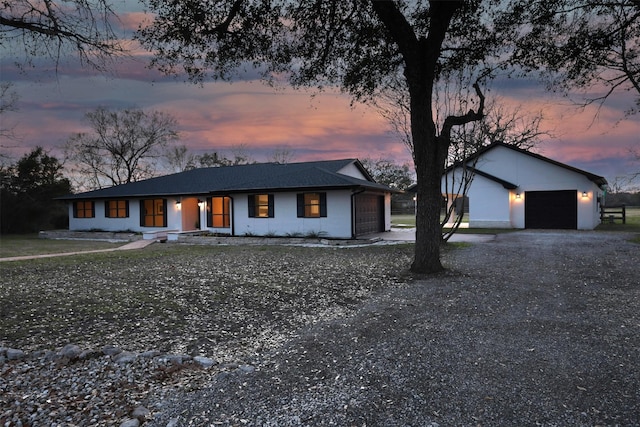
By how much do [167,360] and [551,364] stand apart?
3.62 m

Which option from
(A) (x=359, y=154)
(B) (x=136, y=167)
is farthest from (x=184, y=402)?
(A) (x=359, y=154)

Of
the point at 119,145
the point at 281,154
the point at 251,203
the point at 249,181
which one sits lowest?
the point at 251,203

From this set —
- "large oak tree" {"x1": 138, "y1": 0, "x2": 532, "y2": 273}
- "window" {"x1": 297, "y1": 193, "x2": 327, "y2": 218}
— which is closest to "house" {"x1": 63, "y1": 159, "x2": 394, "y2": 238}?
"window" {"x1": 297, "y1": 193, "x2": 327, "y2": 218}

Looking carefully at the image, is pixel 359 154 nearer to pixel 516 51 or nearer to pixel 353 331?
pixel 516 51

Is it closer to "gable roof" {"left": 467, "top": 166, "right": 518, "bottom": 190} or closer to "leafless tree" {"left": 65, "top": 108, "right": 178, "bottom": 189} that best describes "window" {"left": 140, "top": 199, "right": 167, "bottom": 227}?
"leafless tree" {"left": 65, "top": 108, "right": 178, "bottom": 189}

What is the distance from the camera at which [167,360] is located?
12.3 ft

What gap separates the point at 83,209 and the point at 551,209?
27.0 metres

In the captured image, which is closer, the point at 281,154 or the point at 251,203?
the point at 251,203

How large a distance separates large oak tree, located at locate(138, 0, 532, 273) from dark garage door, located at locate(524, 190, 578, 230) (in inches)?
556

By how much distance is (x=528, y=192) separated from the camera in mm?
20984

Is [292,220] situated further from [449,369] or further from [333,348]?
[449,369]

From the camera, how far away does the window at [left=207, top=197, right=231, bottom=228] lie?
19.9 metres

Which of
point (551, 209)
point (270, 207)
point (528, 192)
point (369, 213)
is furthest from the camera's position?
point (528, 192)

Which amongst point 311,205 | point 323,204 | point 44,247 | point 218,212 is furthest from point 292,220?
point 44,247
